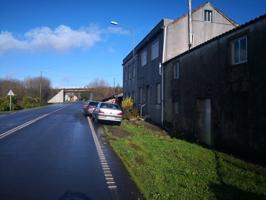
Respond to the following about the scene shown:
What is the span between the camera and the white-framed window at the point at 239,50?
1208 cm

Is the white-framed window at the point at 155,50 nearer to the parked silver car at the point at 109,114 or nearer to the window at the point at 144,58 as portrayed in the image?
the window at the point at 144,58

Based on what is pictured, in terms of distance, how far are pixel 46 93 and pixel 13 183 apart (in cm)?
9658

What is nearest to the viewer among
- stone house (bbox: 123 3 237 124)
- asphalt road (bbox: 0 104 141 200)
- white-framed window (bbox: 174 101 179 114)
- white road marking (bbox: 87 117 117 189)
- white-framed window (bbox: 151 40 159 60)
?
asphalt road (bbox: 0 104 141 200)

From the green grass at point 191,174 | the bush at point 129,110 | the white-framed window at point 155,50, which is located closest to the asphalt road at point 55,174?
the green grass at point 191,174

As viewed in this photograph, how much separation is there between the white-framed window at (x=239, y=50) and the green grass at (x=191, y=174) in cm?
364

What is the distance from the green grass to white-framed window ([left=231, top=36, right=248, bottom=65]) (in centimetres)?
364

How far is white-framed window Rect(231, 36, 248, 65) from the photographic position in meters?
12.1

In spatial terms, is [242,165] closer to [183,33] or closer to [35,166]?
[35,166]

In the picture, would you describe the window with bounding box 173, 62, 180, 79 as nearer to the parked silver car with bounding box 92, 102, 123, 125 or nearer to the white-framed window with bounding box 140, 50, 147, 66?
the parked silver car with bounding box 92, 102, 123, 125

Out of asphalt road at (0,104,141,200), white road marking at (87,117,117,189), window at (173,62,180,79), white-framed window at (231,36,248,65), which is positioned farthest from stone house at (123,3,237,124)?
asphalt road at (0,104,141,200)

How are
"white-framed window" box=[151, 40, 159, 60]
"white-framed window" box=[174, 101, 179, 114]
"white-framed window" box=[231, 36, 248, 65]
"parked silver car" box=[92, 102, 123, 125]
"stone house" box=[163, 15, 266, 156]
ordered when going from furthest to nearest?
"white-framed window" box=[151, 40, 159, 60] < "parked silver car" box=[92, 102, 123, 125] < "white-framed window" box=[174, 101, 179, 114] < "white-framed window" box=[231, 36, 248, 65] < "stone house" box=[163, 15, 266, 156]

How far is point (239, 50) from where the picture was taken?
12.5 m

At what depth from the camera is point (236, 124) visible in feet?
40.4

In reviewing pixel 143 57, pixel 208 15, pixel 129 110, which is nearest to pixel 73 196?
pixel 208 15
